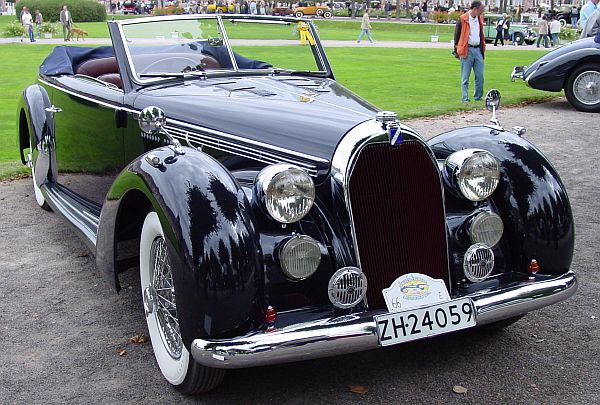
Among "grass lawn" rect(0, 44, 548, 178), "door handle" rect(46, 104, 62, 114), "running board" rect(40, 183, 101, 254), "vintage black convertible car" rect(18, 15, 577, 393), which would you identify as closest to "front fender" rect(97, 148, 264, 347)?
"vintage black convertible car" rect(18, 15, 577, 393)

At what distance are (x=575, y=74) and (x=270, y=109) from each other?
973 centimetres

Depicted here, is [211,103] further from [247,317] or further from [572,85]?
[572,85]

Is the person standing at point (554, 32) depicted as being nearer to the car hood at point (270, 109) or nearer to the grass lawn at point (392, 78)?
the grass lawn at point (392, 78)

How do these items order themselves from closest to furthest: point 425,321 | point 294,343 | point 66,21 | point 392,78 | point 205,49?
point 294,343 < point 425,321 < point 205,49 < point 392,78 < point 66,21

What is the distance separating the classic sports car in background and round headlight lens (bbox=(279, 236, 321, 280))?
1037 cm

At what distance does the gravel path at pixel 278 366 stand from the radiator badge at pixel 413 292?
0.45m

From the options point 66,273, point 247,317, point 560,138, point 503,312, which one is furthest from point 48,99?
point 560,138

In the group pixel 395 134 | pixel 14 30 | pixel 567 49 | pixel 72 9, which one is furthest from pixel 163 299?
pixel 72 9

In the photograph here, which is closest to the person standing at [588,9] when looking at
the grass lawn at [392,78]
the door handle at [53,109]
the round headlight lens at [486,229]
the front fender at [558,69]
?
the grass lawn at [392,78]

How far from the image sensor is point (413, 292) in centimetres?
330

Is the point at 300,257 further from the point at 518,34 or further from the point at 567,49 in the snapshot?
the point at 518,34

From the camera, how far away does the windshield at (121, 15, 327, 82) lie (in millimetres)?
4762

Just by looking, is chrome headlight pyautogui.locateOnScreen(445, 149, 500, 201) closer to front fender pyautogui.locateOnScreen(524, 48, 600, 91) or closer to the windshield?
the windshield

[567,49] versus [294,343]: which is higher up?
[567,49]
